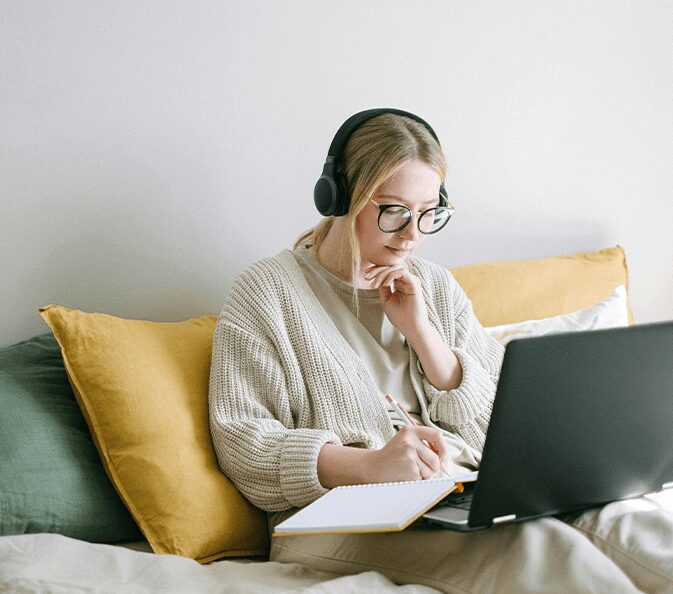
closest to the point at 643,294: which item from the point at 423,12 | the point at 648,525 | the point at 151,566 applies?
the point at 423,12

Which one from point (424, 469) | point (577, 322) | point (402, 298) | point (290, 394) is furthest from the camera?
point (577, 322)

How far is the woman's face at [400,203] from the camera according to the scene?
1618mm

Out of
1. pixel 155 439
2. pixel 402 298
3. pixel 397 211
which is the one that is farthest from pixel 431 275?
pixel 155 439

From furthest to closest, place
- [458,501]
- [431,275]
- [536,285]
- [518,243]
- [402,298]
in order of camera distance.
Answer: [518,243]
[536,285]
[431,275]
[402,298]
[458,501]

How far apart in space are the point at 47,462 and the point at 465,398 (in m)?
0.70

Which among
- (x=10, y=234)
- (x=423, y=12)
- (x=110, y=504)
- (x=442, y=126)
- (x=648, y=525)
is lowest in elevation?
(x=110, y=504)

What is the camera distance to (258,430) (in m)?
1.50

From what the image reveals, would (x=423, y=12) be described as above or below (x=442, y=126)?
above

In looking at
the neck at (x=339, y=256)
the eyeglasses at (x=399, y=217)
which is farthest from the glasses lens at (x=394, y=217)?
the neck at (x=339, y=256)

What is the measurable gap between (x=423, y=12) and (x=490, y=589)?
145cm

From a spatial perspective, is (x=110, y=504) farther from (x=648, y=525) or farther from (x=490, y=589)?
(x=648, y=525)

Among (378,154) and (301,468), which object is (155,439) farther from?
(378,154)

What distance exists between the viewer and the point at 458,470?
157 cm

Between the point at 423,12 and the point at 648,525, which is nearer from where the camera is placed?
the point at 648,525
